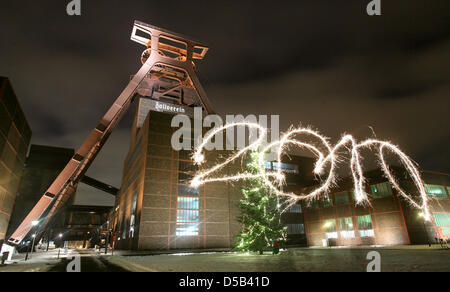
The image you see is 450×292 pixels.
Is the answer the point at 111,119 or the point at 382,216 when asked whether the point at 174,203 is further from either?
the point at 382,216

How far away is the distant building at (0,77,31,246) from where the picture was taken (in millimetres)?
22484

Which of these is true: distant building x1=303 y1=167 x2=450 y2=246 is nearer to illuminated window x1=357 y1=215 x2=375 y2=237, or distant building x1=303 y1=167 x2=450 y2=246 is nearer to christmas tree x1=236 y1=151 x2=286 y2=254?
illuminated window x1=357 y1=215 x2=375 y2=237

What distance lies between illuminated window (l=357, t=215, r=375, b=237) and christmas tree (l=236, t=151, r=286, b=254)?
1779 cm

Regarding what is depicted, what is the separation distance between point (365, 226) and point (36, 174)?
8574cm

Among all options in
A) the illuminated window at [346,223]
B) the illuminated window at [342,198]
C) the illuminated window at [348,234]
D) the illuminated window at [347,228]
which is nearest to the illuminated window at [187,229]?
the illuminated window at [348,234]

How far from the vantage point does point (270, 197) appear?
21109 millimetres

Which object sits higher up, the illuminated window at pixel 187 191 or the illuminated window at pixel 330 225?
the illuminated window at pixel 187 191

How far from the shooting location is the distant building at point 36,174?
212 feet

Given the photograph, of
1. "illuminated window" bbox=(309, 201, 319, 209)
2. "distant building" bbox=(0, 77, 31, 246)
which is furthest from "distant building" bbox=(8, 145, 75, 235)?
"illuminated window" bbox=(309, 201, 319, 209)

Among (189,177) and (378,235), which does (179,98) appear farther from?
(378,235)

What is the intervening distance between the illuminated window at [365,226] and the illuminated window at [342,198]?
3.16 m

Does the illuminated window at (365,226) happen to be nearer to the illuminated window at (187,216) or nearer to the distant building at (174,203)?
the distant building at (174,203)
